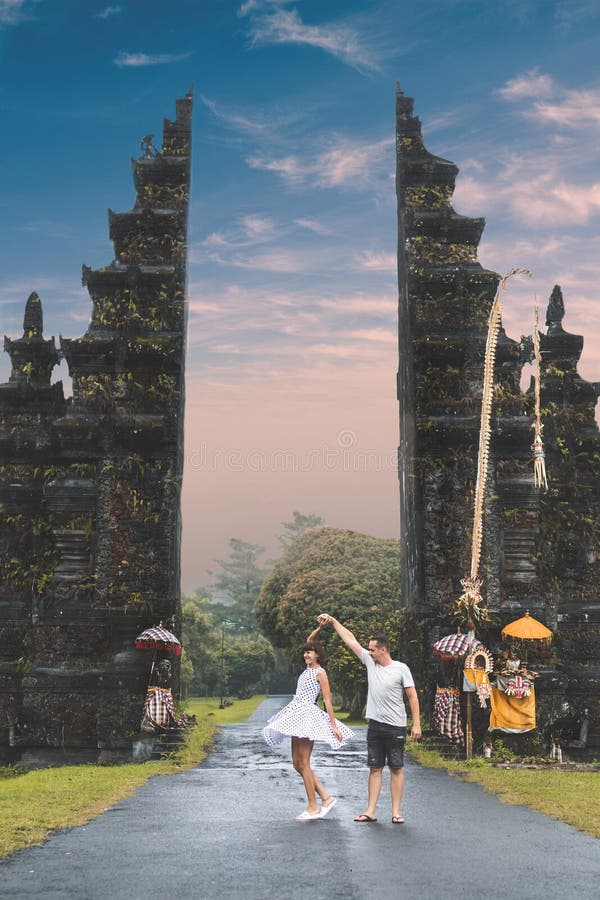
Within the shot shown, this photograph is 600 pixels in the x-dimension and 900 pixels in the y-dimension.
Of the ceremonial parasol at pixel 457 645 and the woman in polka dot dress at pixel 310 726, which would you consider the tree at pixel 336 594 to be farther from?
the woman in polka dot dress at pixel 310 726

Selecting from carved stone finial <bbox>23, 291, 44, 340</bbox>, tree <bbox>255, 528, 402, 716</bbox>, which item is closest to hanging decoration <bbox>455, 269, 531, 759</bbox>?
carved stone finial <bbox>23, 291, 44, 340</bbox>

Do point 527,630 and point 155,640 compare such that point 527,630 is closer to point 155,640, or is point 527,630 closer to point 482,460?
point 482,460

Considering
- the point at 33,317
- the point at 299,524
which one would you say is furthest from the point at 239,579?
the point at 33,317

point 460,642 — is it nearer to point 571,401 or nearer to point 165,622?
point 165,622

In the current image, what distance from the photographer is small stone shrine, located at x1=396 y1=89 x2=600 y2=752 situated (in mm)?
20344

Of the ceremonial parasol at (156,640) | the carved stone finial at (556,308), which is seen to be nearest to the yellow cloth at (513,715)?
the ceremonial parasol at (156,640)

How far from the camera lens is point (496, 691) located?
1862cm

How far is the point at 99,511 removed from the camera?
67.9 feet

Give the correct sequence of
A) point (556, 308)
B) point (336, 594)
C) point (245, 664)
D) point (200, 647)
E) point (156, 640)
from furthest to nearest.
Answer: point (245, 664)
point (200, 647)
point (336, 594)
point (556, 308)
point (156, 640)

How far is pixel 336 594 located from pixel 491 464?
2238 centimetres

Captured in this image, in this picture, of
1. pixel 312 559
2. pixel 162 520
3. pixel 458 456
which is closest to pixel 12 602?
pixel 162 520

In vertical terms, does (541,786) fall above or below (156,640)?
below

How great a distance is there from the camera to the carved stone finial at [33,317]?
2454 centimetres

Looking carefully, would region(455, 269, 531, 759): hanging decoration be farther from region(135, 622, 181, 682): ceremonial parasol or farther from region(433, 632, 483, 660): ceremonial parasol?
region(135, 622, 181, 682): ceremonial parasol
